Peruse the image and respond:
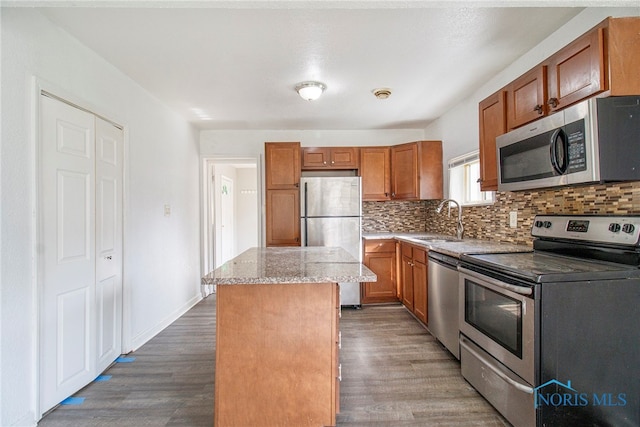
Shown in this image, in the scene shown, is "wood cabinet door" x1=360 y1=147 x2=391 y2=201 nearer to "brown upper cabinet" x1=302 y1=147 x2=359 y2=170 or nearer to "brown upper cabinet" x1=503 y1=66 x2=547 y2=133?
"brown upper cabinet" x1=302 y1=147 x2=359 y2=170

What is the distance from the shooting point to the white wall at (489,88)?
1.72 meters

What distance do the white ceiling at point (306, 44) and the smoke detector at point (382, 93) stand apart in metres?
0.07

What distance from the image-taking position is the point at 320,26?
1843 mm

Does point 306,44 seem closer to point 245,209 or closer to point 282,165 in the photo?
point 282,165

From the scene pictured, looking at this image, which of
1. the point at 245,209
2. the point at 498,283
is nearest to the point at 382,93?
the point at 498,283

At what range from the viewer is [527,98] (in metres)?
1.90

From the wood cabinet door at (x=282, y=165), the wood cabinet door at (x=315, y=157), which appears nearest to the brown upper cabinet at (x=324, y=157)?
the wood cabinet door at (x=315, y=157)

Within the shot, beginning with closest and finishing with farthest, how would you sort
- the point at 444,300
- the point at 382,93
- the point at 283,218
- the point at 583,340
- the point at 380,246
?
1. the point at 583,340
2. the point at 444,300
3. the point at 382,93
4. the point at 380,246
5. the point at 283,218

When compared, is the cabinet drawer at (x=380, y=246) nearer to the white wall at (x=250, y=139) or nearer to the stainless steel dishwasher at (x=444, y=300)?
the stainless steel dishwasher at (x=444, y=300)

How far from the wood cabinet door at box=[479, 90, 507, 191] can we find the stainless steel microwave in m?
0.42

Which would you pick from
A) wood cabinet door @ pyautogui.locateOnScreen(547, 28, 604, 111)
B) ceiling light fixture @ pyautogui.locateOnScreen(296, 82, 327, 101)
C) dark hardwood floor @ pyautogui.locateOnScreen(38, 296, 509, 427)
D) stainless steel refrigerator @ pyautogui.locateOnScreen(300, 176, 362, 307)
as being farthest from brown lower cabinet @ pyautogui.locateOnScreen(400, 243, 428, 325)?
ceiling light fixture @ pyautogui.locateOnScreen(296, 82, 327, 101)

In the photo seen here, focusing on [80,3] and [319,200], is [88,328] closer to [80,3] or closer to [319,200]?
[80,3]

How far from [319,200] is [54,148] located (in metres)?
2.44

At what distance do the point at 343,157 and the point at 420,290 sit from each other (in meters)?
1.93
